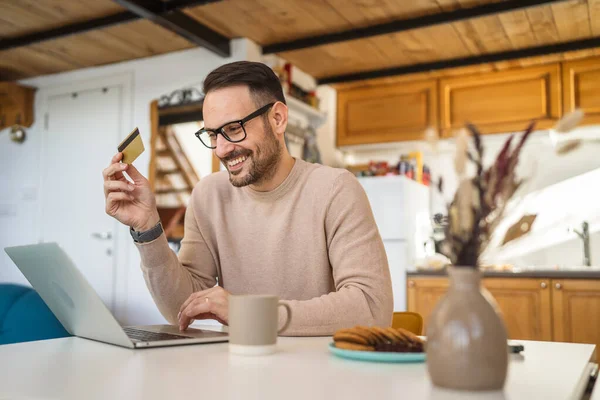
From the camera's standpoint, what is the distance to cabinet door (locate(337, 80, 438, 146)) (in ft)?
13.8

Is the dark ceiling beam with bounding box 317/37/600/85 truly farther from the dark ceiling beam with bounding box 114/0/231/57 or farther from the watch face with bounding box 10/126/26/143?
the watch face with bounding box 10/126/26/143

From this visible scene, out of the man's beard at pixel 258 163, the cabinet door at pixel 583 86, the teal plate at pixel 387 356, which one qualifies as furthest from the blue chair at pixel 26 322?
the cabinet door at pixel 583 86

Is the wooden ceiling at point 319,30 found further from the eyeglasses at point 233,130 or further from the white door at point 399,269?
the eyeglasses at point 233,130

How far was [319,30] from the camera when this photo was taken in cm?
346

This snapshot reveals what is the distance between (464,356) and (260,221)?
0.96 metres

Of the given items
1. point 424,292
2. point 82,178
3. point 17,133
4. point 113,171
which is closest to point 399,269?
point 424,292

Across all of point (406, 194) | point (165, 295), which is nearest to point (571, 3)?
point (406, 194)

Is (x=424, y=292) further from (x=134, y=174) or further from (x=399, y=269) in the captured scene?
(x=134, y=174)

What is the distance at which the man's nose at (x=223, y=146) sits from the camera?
1443 millimetres

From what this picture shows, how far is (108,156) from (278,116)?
9.18 feet

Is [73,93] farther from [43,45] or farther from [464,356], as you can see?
[464,356]

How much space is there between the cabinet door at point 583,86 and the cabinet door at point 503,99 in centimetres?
6

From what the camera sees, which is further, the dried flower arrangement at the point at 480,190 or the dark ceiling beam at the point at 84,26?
the dark ceiling beam at the point at 84,26

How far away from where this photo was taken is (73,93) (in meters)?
4.23
